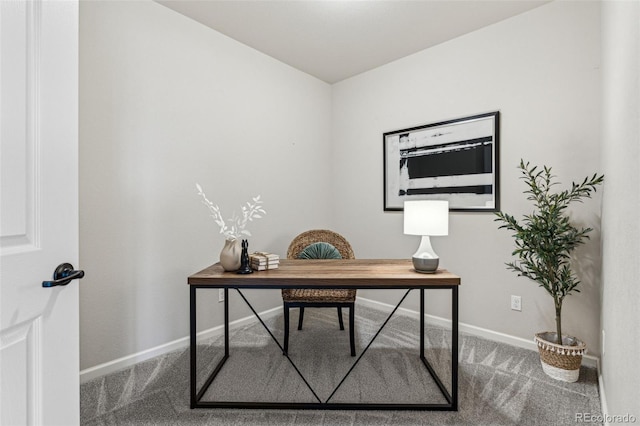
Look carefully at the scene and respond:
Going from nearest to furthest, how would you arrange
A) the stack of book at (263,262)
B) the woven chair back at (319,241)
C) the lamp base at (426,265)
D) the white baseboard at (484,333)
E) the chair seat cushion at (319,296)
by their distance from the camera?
the lamp base at (426,265) < the stack of book at (263,262) < the white baseboard at (484,333) < the chair seat cushion at (319,296) < the woven chair back at (319,241)

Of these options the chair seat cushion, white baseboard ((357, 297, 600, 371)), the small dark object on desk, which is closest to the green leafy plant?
white baseboard ((357, 297, 600, 371))

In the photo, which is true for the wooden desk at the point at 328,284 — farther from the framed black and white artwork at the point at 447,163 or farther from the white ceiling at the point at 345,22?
the white ceiling at the point at 345,22

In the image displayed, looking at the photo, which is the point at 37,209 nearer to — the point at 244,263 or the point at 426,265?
the point at 244,263

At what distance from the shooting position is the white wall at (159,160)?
6.44ft

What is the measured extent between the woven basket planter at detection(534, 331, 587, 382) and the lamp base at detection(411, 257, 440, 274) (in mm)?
996

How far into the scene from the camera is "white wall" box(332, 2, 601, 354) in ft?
6.96

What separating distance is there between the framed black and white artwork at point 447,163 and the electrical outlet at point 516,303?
72cm

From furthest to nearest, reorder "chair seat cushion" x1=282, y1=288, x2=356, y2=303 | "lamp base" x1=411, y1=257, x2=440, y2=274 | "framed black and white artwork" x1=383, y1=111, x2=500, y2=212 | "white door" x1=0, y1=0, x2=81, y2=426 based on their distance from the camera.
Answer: "framed black and white artwork" x1=383, y1=111, x2=500, y2=212
"chair seat cushion" x1=282, y1=288, x2=356, y2=303
"lamp base" x1=411, y1=257, x2=440, y2=274
"white door" x1=0, y1=0, x2=81, y2=426

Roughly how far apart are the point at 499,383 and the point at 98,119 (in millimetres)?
3037

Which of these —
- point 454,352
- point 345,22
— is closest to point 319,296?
point 454,352

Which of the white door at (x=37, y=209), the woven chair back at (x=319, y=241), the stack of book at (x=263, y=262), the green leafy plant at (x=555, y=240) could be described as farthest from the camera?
the woven chair back at (x=319, y=241)

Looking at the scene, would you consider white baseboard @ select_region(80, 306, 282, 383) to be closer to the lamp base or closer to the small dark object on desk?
the small dark object on desk

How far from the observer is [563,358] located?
190 cm

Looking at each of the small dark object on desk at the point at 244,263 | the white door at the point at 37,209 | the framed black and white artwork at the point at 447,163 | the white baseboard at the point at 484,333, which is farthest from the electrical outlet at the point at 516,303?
the white door at the point at 37,209
